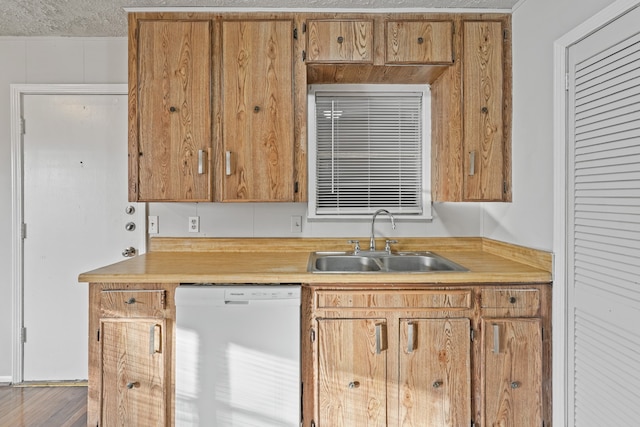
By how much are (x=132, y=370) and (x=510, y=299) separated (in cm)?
180

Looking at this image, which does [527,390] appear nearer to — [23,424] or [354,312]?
[354,312]

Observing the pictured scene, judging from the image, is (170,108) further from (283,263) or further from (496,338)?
(496,338)

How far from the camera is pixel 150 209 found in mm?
2609

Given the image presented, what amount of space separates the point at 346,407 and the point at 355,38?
193cm

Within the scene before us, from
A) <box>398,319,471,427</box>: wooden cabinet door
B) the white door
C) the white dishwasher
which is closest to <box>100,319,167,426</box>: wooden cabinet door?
the white dishwasher

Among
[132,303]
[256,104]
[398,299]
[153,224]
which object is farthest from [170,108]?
[398,299]

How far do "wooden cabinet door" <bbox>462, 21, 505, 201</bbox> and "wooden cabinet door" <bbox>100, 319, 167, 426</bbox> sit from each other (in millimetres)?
1807

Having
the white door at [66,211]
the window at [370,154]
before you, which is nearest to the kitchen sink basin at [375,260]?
the window at [370,154]

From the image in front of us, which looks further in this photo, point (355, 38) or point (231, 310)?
point (355, 38)

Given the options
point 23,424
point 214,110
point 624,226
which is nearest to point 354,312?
point 624,226

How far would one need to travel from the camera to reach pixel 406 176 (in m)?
2.65

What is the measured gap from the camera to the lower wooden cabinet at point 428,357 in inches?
72.4

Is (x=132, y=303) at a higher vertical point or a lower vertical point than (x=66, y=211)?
lower

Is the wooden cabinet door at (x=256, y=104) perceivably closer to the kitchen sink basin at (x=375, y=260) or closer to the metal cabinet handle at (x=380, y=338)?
Answer: the kitchen sink basin at (x=375, y=260)
